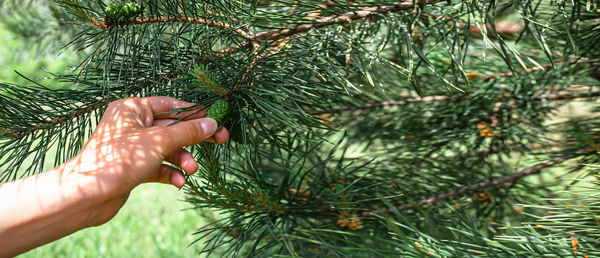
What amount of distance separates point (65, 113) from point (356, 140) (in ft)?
1.90

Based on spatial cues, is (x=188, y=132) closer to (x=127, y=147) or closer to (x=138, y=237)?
(x=127, y=147)

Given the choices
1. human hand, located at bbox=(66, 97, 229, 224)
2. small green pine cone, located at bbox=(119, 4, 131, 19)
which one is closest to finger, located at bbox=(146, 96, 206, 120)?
human hand, located at bbox=(66, 97, 229, 224)

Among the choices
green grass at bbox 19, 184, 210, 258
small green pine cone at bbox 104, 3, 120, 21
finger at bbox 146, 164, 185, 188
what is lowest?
green grass at bbox 19, 184, 210, 258

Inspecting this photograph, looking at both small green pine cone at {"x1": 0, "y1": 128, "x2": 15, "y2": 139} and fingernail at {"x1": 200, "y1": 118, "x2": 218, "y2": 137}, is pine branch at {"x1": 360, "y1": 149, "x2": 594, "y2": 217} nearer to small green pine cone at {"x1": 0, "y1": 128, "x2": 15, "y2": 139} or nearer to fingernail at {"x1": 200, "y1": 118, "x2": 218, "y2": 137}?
fingernail at {"x1": 200, "y1": 118, "x2": 218, "y2": 137}

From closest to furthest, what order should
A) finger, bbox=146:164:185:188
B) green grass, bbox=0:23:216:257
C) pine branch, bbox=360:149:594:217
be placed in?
1. finger, bbox=146:164:185:188
2. pine branch, bbox=360:149:594:217
3. green grass, bbox=0:23:216:257

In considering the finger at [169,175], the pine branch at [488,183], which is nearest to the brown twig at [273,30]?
the finger at [169,175]

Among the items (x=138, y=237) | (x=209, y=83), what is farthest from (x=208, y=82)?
(x=138, y=237)

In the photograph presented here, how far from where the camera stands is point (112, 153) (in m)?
0.40

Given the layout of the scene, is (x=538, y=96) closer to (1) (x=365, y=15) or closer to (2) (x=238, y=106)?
(1) (x=365, y=15)

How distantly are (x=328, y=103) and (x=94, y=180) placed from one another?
0.25m

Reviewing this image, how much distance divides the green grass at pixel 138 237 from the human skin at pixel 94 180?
1.35m

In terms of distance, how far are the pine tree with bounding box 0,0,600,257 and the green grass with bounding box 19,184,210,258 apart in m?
1.19

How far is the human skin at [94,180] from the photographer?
0.38 metres

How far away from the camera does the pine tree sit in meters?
0.44
